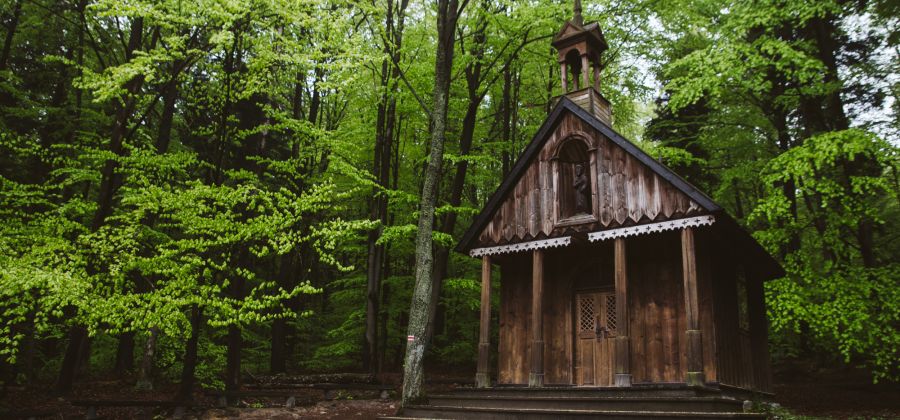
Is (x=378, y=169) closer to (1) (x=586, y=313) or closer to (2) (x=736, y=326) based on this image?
(1) (x=586, y=313)

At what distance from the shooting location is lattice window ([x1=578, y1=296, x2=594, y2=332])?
45.6 feet

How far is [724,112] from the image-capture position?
78.6ft

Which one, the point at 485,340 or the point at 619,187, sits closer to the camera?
the point at 619,187

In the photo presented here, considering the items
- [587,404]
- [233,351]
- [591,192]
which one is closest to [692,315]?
[587,404]

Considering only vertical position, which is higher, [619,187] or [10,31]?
[10,31]

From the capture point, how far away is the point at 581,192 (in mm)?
14078

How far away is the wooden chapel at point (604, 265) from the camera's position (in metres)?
12.1

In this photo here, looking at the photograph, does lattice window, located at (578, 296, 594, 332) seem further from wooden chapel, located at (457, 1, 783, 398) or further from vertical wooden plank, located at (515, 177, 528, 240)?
vertical wooden plank, located at (515, 177, 528, 240)

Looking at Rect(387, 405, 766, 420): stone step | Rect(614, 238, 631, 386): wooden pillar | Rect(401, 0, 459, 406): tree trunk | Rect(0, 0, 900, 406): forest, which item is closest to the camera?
Rect(387, 405, 766, 420): stone step

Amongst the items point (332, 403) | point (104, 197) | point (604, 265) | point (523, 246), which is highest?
point (104, 197)

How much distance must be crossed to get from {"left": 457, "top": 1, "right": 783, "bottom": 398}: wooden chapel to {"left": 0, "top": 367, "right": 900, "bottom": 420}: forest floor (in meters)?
1.96

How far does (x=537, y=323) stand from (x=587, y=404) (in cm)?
323

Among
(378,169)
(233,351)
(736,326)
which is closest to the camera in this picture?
(736,326)

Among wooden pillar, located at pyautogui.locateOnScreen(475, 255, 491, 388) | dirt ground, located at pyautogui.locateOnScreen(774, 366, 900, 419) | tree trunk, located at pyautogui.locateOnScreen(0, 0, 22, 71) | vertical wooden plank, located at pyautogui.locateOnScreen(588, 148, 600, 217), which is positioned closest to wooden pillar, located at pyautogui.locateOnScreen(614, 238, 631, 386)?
vertical wooden plank, located at pyautogui.locateOnScreen(588, 148, 600, 217)
